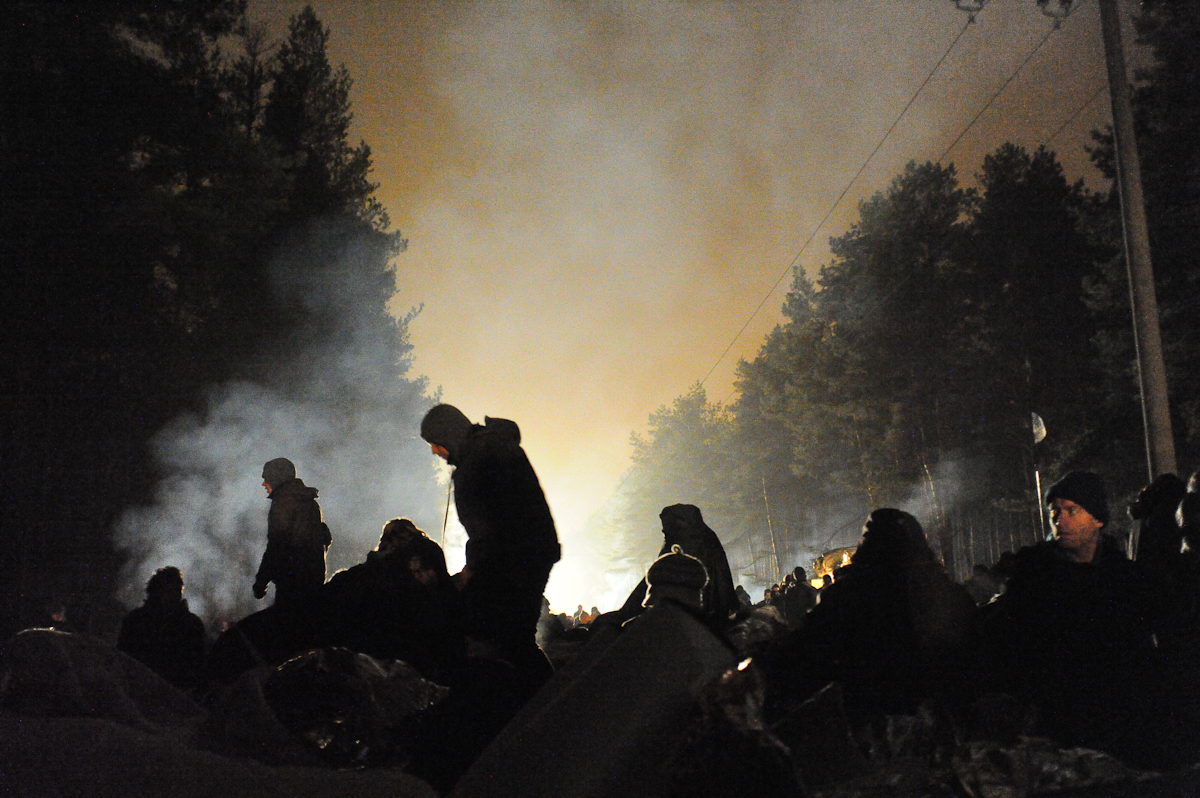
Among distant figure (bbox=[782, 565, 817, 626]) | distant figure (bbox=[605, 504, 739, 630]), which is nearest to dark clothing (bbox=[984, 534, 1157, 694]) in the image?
distant figure (bbox=[605, 504, 739, 630])

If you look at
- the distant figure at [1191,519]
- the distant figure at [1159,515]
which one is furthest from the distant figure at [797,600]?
the distant figure at [1191,519]

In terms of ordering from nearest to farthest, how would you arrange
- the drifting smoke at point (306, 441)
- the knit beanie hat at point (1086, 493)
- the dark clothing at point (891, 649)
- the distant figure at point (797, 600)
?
1. the dark clothing at point (891, 649)
2. the knit beanie hat at point (1086, 493)
3. the distant figure at point (797, 600)
4. the drifting smoke at point (306, 441)

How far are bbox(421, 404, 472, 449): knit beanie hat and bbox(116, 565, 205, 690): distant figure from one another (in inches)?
142

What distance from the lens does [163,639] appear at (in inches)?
279

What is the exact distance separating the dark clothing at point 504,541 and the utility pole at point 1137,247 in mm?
8002

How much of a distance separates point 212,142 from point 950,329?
27.9 meters

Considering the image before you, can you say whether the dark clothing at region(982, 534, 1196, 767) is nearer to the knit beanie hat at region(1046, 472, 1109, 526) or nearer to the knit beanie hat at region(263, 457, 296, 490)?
the knit beanie hat at region(1046, 472, 1109, 526)

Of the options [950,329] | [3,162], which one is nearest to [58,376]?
[3,162]

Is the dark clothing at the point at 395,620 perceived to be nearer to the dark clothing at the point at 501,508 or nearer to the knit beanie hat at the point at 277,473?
the dark clothing at the point at 501,508

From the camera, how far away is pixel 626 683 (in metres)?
2.25

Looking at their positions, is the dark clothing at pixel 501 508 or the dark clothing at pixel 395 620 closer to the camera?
the dark clothing at pixel 395 620

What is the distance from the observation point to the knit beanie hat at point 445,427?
455 centimetres

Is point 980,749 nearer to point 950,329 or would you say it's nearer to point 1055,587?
point 1055,587

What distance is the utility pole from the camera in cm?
975
